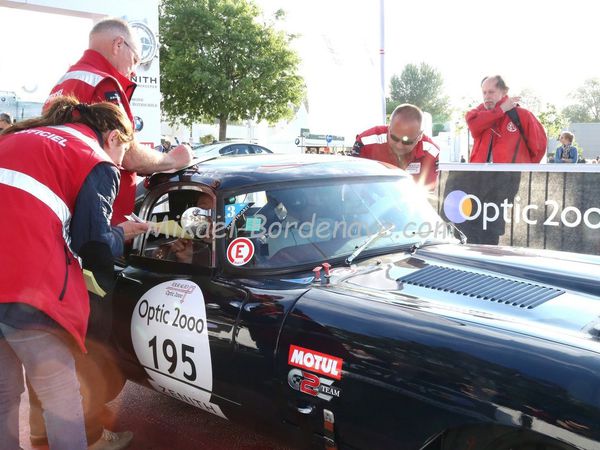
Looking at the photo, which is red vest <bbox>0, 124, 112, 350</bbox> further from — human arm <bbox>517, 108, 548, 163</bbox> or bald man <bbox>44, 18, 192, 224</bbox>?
human arm <bbox>517, 108, 548, 163</bbox>

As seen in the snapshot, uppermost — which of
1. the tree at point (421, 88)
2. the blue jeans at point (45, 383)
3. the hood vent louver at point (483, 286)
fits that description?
the tree at point (421, 88)

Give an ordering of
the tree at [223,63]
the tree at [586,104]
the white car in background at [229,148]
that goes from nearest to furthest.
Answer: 1. the white car in background at [229,148]
2. the tree at [223,63]
3. the tree at [586,104]

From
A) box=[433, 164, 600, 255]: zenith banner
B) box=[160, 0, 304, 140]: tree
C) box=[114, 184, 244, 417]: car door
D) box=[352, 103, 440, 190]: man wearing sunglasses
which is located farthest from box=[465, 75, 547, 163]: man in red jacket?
box=[160, 0, 304, 140]: tree

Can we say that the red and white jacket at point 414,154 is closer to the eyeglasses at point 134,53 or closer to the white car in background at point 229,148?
the eyeglasses at point 134,53

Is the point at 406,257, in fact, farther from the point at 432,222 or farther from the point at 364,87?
the point at 364,87

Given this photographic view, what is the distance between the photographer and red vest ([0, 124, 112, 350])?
209 cm

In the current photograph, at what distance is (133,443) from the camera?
3295 millimetres

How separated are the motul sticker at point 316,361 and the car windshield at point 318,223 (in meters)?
0.59

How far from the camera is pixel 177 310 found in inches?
111

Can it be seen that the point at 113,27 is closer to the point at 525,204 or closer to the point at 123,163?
the point at 123,163

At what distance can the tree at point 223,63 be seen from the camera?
23250 millimetres

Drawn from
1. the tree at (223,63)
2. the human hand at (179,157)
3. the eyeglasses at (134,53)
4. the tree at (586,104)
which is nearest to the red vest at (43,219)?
the human hand at (179,157)

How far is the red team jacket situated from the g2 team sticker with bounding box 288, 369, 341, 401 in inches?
162

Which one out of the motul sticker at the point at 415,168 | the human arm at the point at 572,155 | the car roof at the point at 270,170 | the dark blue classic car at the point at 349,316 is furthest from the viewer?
the human arm at the point at 572,155
